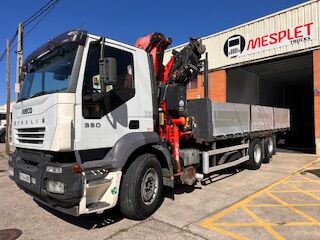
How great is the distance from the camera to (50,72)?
552 centimetres

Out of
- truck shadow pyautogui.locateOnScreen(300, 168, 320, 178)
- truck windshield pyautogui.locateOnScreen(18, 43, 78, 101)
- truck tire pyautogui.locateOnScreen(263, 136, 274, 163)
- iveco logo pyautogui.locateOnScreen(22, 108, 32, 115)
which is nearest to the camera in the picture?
truck windshield pyautogui.locateOnScreen(18, 43, 78, 101)

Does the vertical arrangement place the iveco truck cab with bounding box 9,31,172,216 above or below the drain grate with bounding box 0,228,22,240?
above

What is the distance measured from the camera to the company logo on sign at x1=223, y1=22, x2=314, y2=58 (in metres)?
15.4

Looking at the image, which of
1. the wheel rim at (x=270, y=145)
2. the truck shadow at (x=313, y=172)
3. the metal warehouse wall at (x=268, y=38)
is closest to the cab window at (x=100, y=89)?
the truck shadow at (x=313, y=172)

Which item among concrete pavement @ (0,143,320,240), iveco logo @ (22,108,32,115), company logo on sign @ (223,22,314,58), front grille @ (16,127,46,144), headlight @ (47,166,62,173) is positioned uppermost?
company logo on sign @ (223,22,314,58)

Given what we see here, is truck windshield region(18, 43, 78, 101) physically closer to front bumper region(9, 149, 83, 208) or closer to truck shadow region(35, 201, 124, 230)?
front bumper region(9, 149, 83, 208)

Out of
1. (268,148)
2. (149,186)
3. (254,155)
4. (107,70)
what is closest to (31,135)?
(107,70)

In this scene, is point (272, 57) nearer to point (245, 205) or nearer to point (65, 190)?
point (245, 205)

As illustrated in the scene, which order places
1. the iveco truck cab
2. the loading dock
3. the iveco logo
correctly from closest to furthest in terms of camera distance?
1. the iveco truck cab
2. the iveco logo
3. the loading dock

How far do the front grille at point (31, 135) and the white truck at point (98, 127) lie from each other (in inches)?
0.6

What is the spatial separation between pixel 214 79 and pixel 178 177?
540 inches

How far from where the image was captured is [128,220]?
18.9 ft

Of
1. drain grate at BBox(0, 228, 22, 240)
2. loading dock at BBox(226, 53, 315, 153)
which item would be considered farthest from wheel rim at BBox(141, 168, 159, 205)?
loading dock at BBox(226, 53, 315, 153)

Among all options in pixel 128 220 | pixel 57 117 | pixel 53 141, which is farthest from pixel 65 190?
pixel 128 220
